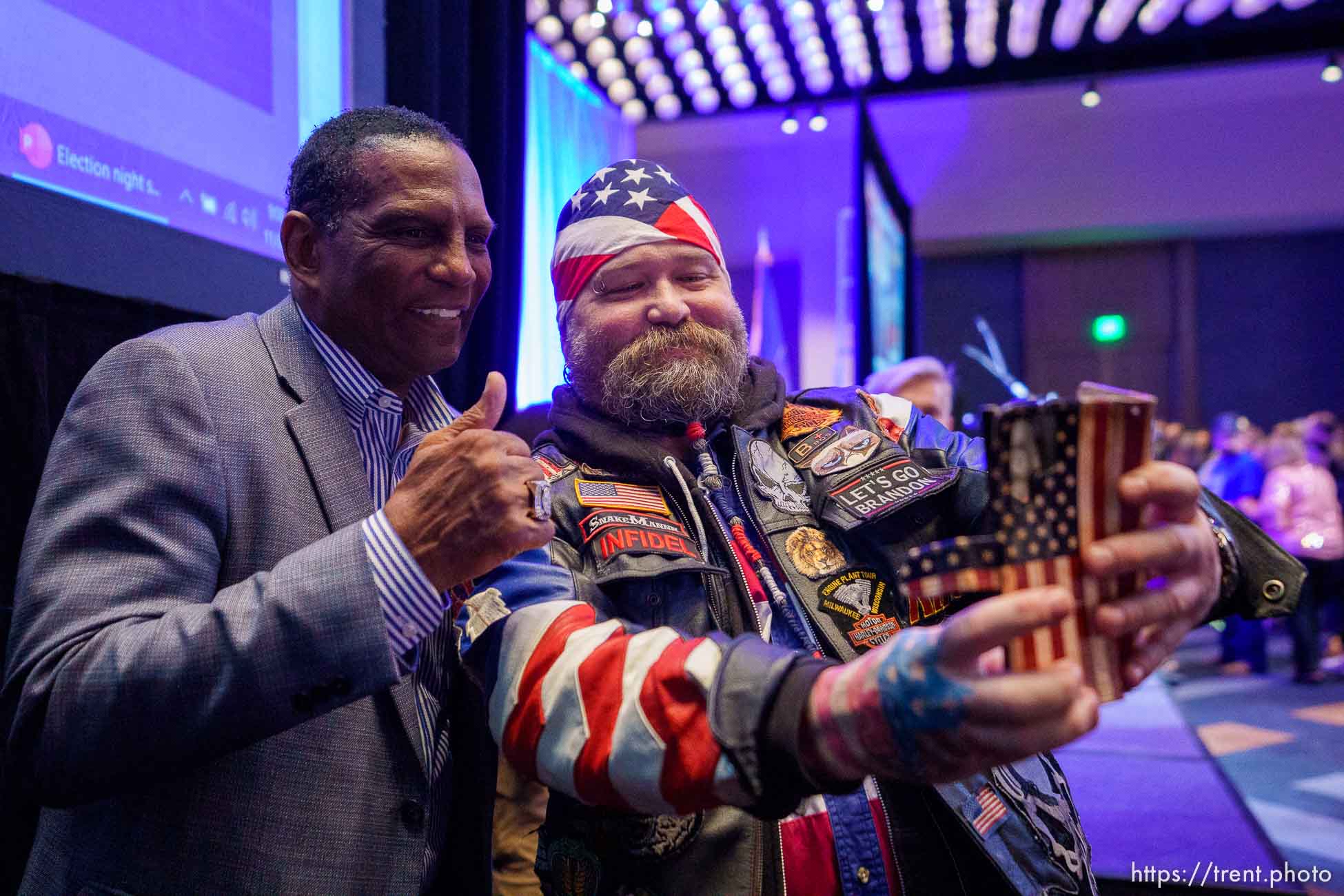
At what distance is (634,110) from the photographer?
6949 millimetres

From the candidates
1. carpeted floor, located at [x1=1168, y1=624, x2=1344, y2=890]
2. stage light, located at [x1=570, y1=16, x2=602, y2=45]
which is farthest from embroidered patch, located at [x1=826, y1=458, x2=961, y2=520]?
stage light, located at [x1=570, y1=16, x2=602, y2=45]

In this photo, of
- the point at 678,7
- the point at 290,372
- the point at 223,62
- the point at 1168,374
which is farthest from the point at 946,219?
the point at 290,372

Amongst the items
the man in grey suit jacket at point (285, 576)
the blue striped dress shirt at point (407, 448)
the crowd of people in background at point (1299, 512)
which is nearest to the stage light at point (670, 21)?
the crowd of people in background at point (1299, 512)

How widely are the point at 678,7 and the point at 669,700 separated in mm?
5562

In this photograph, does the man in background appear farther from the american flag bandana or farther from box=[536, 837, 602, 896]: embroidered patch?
box=[536, 837, 602, 896]: embroidered patch

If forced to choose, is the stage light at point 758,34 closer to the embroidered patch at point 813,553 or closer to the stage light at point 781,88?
the stage light at point 781,88

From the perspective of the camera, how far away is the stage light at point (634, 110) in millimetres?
6891

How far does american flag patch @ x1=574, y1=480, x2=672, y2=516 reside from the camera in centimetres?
154

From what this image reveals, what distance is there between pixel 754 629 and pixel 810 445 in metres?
0.40

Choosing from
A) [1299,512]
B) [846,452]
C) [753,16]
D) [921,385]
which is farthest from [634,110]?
[846,452]

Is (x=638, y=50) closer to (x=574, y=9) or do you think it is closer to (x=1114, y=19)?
(x=574, y=9)

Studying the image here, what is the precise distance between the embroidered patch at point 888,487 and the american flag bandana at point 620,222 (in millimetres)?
546

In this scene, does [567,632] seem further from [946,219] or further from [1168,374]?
[1168,374]

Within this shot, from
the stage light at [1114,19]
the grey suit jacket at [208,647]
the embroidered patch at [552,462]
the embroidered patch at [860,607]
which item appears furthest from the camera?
the stage light at [1114,19]
